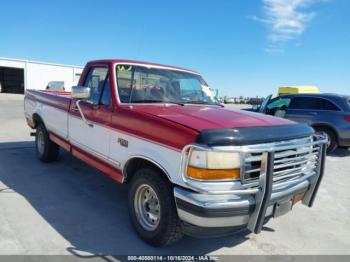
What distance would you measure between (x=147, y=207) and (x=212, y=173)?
1148 millimetres

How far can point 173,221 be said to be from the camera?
303 cm

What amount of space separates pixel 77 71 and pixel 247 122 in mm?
51261

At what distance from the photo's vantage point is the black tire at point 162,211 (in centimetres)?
300

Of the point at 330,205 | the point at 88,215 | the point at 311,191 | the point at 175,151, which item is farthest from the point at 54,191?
the point at 330,205

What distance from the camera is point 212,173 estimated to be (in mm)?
2695

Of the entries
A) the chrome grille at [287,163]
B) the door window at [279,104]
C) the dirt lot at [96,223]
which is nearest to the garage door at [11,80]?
the door window at [279,104]

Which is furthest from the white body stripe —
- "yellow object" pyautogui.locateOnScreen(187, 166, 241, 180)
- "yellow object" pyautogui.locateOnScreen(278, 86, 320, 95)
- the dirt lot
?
"yellow object" pyautogui.locateOnScreen(278, 86, 320, 95)

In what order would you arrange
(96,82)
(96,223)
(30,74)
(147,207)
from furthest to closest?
(30,74) → (96,82) → (96,223) → (147,207)

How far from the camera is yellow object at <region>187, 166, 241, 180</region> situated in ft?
8.82

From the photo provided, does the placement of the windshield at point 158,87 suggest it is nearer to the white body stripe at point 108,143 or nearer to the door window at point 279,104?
the white body stripe at point 108,143

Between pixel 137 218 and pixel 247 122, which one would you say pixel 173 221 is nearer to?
pixel 137 218

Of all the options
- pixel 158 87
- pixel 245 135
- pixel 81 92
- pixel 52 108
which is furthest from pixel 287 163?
pixel 52 108

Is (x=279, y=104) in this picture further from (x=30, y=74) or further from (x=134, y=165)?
(x=30, y=74)

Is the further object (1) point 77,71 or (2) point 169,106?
(1) point 77,71
